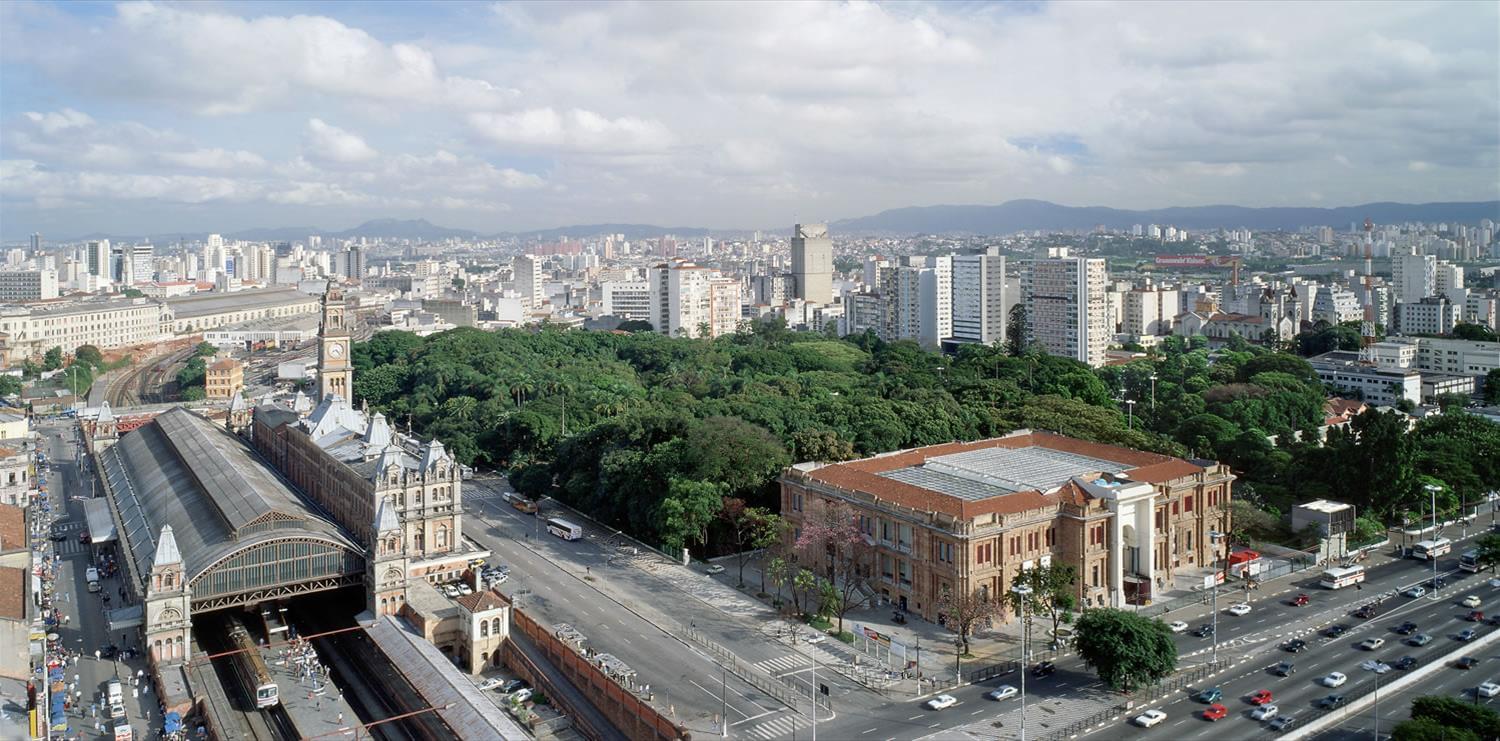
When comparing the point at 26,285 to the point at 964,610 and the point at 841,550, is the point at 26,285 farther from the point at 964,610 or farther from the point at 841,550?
the point at 964,610

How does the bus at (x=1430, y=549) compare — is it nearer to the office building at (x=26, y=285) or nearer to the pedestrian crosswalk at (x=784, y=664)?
the pedestrian crosswalk at (x=784, y=664)

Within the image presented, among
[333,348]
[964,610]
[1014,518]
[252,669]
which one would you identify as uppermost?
[333,348]

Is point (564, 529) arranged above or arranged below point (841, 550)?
below

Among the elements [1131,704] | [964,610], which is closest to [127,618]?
[964,610]

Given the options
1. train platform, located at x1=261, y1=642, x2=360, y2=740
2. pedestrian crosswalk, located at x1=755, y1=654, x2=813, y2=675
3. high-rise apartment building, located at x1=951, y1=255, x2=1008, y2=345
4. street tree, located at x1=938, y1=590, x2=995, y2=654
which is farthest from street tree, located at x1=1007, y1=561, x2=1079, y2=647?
high-rise apartment building, located at x1=951, y1=255, x2=1008, y2=345

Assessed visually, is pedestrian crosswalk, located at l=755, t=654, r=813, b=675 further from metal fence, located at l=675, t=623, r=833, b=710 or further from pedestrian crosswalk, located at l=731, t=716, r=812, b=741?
pedestrian crosswalk, located at l=731, t=716, r=812, b=741

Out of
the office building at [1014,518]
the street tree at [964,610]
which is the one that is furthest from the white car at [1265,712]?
the street tree at [964,610]
